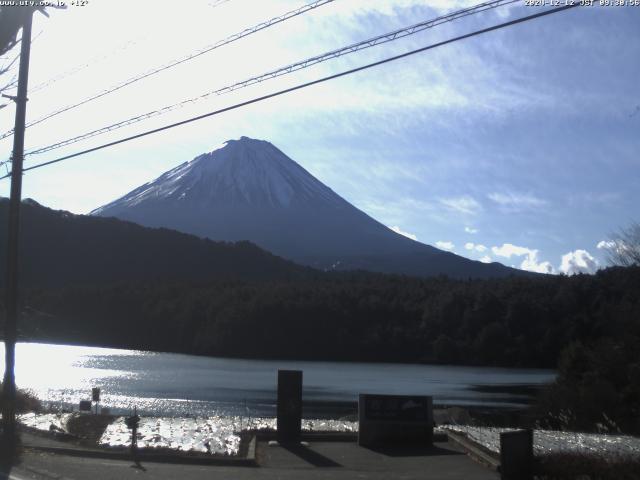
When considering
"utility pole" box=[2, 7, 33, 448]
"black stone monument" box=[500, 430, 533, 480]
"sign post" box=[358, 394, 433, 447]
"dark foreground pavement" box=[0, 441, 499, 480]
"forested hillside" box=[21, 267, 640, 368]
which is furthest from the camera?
"forested hillside" box=[21, 267, 640, 368]

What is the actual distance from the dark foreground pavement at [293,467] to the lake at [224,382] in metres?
17.0

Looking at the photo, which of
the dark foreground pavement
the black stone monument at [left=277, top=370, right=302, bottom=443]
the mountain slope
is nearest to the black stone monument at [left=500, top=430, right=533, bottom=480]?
the dark foreground pavement

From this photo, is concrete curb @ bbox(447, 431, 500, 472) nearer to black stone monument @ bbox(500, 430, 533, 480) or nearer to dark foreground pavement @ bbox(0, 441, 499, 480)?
dark foreground pavement @ bbox(0, 441, 499, 480)

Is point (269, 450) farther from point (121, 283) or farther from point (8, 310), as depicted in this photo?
point (121, 283)

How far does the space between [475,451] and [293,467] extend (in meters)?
3.39

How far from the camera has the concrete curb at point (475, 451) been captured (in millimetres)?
13977

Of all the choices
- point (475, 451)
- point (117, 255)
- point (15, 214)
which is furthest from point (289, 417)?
point (117, 255)

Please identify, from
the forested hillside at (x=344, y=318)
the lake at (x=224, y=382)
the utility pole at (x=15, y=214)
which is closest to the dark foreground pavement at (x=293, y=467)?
the utility pole at (x=15, y=214)

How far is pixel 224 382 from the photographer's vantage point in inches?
2315

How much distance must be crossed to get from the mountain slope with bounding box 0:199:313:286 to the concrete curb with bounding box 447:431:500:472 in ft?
329

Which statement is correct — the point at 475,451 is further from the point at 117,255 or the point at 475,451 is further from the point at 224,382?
the point at 117,255

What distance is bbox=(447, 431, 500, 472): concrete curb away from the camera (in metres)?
14.0

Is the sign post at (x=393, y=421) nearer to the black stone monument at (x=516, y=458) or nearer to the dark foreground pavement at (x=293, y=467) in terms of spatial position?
the dark foreground pavement at (x=293, y=467)

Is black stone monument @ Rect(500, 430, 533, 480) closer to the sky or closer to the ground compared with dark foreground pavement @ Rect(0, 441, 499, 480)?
closer to the sky
